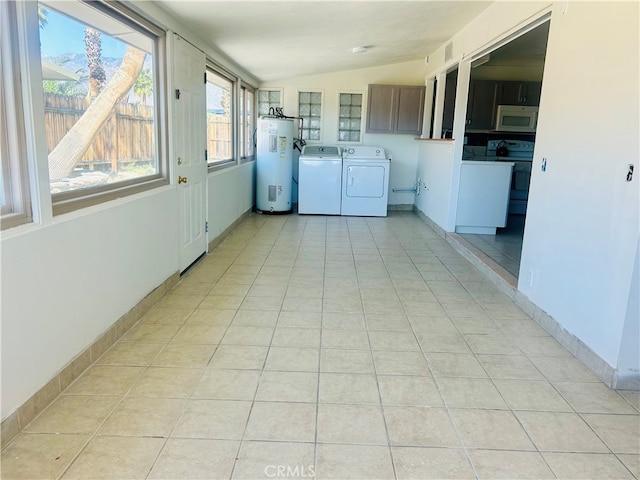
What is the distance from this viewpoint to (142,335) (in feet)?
9.07

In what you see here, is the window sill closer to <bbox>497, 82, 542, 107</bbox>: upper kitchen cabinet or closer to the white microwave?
the white microwave

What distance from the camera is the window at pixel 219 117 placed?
498cm

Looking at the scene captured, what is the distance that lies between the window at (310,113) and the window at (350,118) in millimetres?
363

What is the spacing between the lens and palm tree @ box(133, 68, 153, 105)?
10.3 ft

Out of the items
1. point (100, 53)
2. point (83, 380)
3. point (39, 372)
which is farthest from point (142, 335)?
point (100, 53)

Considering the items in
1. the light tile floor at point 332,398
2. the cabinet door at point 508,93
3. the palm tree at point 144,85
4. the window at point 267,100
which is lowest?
the light tile floor at point 332,398

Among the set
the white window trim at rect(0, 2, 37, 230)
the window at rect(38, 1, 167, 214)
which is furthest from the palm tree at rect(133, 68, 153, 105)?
the white window trim at rect(0, 2, 37, 230)

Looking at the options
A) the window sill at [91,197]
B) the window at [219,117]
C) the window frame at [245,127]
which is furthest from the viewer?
the window frame at [245,127]

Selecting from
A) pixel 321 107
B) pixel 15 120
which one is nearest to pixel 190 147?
pixel 15 120

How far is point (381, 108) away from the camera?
712cm

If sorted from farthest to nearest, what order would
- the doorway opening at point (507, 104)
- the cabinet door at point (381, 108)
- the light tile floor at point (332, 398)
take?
the cabinet door at point (381, 108) → the doorway opening at point (507, 104) → the light tile floor at point (332, 398)

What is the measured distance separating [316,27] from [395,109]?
313cm

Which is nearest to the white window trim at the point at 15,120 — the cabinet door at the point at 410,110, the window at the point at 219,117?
the window at the point at 219,117

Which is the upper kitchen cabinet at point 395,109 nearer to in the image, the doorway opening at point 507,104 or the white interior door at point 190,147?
the doorway opening at point 507,104
